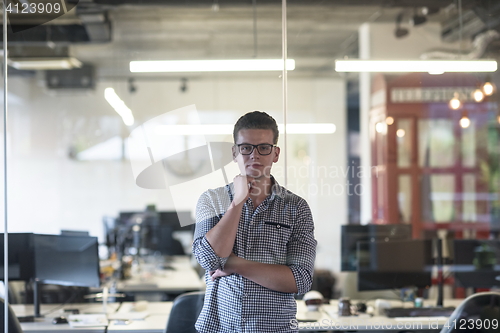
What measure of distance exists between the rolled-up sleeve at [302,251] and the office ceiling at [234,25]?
7.48 ft

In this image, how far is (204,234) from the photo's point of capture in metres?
2.22

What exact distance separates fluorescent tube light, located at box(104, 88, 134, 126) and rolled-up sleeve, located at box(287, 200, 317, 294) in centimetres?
583

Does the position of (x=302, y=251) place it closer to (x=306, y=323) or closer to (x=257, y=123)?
(x=257, y=123)

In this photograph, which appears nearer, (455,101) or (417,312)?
(417,312)

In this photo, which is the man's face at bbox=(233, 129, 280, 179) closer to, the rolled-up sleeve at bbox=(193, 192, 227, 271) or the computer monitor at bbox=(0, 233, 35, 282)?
the rolled-up sleeve at bbox=(193, 192, 227, 271)

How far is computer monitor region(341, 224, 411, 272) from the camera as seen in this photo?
4254mm

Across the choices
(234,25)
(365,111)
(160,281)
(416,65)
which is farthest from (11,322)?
(365,111)

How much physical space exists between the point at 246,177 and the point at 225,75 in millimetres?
5356

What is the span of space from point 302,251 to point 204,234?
42 cm

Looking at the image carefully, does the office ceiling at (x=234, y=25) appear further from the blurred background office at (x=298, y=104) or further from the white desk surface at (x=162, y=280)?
the white desk surface at (x=162, y=280)

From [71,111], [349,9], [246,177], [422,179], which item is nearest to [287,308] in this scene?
[246,177]

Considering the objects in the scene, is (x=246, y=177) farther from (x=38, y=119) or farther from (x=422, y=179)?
(x=38, y=119)

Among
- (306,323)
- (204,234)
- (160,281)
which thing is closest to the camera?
(204,234)

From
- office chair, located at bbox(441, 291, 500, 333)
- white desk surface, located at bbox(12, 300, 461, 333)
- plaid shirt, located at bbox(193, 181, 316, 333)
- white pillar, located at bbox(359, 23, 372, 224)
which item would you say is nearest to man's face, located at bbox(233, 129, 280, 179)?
plaid shirt, located at bbox(193, 181, 316, 333)
